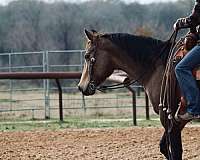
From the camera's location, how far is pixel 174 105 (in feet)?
21.9

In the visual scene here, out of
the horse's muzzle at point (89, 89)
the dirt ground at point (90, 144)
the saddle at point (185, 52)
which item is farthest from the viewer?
the dirt ground at point (90, 144)

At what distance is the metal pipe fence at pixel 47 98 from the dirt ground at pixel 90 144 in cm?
458

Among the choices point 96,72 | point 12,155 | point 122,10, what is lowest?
point 12,155

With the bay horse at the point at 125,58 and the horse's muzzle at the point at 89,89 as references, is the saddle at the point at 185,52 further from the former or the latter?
the horse's muzzle at the point at 89,89

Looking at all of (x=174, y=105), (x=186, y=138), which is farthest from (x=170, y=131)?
(x=186, y=138)

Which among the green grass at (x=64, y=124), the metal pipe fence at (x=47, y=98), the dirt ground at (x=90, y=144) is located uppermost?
the metal pipe fence at (x=47, y=98)

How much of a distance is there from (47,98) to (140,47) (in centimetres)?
983

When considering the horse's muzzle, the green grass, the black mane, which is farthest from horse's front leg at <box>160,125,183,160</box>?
the green grass

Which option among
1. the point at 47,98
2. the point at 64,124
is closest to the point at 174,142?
the point at 64,124

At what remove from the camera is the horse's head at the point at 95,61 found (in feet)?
22.9

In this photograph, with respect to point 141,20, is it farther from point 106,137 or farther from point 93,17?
point 106,137

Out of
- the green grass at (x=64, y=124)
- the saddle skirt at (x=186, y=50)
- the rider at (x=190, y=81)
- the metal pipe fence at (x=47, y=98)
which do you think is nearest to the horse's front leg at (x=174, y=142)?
the rider at (x=190, y=81)

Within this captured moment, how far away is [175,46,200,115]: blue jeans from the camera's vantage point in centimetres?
640

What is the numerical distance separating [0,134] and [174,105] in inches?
224
